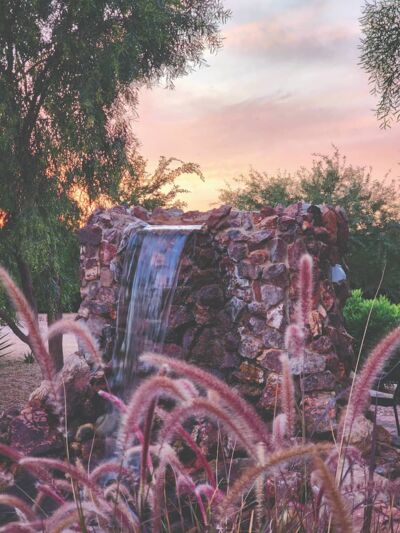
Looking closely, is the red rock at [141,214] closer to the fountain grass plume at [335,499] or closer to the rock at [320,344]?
the rock at [320,344]

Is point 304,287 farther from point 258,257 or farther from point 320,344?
point 258,257

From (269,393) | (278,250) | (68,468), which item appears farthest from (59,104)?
(68,468)

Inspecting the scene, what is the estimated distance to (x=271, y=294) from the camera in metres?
4.96

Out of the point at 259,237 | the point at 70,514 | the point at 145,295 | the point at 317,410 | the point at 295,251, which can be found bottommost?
the point at 317,410

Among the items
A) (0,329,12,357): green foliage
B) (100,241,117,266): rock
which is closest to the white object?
(100,241,117,266): rock

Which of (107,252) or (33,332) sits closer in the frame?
(33,332)

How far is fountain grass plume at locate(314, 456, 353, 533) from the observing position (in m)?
0.85

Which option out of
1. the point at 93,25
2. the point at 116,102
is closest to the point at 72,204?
the point at 116,102

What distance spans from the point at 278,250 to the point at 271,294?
1.12 ft

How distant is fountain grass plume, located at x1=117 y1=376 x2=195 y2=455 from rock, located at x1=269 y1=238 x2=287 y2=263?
376 cm

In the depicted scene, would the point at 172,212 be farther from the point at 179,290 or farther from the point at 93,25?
the point at 93,25

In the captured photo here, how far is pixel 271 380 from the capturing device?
487 cm

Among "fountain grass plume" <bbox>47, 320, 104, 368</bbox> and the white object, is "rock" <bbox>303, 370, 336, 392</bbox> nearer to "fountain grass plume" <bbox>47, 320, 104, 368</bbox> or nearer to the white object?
the white object

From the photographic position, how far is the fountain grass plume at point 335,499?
0.85 meters
